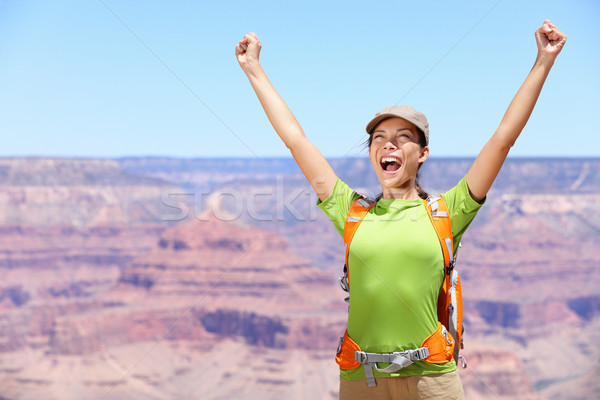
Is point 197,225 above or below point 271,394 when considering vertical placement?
above

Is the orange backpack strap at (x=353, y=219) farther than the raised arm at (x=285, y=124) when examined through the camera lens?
No

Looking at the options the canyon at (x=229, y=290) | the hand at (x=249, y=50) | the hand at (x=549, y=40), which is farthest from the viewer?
the canyon at (x=229, y=290)

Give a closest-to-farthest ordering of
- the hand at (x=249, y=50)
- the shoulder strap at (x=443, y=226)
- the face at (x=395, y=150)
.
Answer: the shoulder strap at (x=443, y=226)
the face at (x=395, y=150)
the hand at (x=249, y=50)

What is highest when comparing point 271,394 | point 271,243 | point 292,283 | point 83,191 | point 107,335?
point 83,191

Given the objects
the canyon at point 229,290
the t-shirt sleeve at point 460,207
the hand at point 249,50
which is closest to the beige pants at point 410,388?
the t-shirt sleeve at point 460,207

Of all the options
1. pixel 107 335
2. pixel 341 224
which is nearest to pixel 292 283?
pixel 107 335

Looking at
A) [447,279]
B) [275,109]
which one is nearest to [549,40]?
[447,279]

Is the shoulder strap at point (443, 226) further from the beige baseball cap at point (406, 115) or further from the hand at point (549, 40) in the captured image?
the hand at point (549, 40)

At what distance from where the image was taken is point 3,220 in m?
91.6

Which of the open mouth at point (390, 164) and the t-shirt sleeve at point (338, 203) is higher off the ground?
the open mouth at point (390, 164)

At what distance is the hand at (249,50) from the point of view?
261 cm

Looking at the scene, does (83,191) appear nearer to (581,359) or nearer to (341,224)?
(581,359)

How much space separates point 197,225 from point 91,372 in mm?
20534

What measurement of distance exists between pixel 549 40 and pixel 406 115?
546 millimetres
